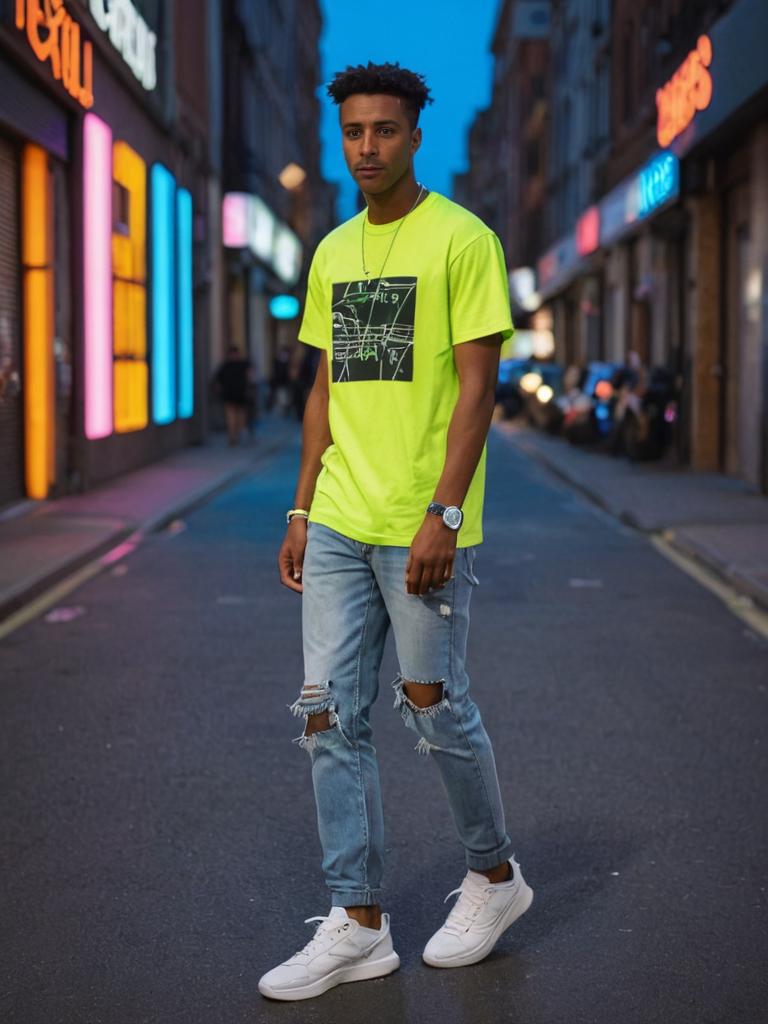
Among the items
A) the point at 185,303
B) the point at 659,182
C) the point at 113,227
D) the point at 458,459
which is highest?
the point at 659,182

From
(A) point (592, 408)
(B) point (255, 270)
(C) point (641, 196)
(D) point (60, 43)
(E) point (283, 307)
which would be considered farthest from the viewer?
(E) point (283, 307)

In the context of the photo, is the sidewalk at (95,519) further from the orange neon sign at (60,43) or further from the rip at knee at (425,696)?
the rip at knee at (425,696)

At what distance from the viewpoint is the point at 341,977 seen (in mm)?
3807

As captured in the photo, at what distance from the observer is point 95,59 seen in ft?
60.6

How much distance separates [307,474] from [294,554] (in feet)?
0.66

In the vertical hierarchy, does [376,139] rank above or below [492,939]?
above

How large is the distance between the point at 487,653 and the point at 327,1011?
4.86 meters

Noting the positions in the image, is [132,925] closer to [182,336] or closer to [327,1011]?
[327,1011]

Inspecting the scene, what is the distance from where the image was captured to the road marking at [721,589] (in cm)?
949

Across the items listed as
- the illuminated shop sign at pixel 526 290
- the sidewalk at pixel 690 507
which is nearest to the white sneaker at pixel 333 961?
the sidewalk at pixel 690 507

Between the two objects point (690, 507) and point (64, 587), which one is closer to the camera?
point (64, 587)

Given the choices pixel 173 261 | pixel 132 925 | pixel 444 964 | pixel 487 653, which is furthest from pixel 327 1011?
pixel 173 261

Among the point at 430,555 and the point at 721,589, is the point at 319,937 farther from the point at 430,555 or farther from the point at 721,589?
the point at 721,589

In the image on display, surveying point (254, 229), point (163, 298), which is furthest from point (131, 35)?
point (254, 229)
